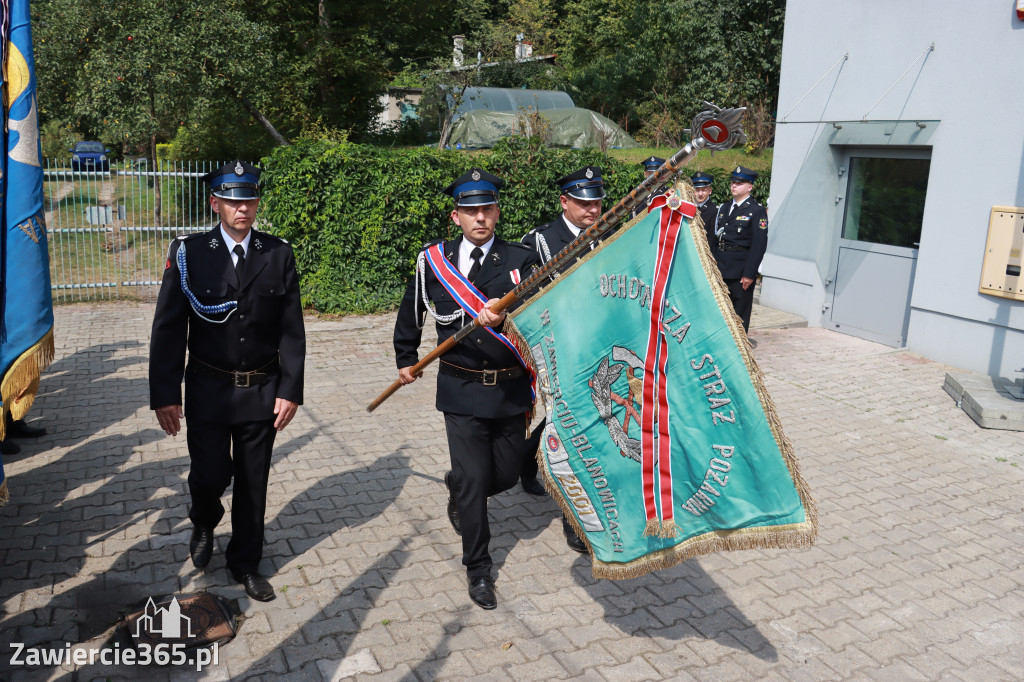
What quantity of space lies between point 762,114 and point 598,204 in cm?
2454

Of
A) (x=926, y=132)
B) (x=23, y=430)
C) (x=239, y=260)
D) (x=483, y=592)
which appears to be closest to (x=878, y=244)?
(x=926, y=132)

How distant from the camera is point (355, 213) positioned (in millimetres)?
11609

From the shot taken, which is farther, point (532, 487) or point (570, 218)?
point (532, 487)

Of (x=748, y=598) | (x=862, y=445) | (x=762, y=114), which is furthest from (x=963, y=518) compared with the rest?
(x=762, y=114)

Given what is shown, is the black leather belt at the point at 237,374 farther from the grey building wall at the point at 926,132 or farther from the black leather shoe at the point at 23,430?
the grey building wall at the point at 926,132

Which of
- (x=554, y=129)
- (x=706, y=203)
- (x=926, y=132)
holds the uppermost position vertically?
(x=554, y=129)

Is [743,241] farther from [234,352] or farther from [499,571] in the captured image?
A: [234,352]

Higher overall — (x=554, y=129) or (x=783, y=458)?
(x=554, y=129)

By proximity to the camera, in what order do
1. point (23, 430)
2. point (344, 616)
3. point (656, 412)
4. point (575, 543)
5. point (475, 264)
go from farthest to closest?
point (23, 430)
point (575, 543)
point (475, 264)
point (344, 616)
point (656, 412)

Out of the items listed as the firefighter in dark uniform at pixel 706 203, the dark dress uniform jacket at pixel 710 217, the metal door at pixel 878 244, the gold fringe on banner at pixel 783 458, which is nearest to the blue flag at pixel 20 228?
the gold fringe on banner at pixel 783 458

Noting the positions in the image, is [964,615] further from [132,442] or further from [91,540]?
[132,442]

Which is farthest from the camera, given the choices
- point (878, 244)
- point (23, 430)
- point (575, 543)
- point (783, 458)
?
point (878, 244)

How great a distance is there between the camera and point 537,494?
5.85 m

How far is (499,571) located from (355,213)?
7878mm
